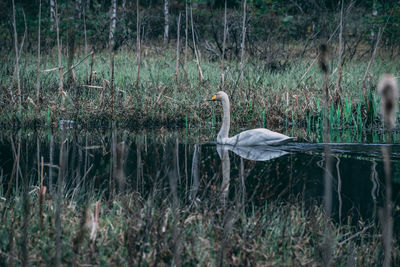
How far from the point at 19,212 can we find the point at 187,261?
53.6 inches

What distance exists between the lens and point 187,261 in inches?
115

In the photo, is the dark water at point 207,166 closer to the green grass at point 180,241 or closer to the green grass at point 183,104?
the green grass at point 180,241

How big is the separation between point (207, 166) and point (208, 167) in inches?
4.0

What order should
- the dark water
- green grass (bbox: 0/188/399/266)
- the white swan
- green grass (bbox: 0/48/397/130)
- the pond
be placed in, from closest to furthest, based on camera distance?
green grass (bbox: 0/188/399/266) → the pond → the dark water → the white swan → green grass (bbox: 0/48/397/130)

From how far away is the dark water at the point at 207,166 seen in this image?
463 cm

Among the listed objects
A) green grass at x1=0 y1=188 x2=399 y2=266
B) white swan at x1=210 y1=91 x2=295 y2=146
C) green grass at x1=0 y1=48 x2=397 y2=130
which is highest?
green grass at x1=0 y1=48 x2=397 y2=130

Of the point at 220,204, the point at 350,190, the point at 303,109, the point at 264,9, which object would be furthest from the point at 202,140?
the point at 264,9

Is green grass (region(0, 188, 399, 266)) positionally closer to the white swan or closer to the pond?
the pond

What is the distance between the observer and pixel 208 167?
22.2 ft

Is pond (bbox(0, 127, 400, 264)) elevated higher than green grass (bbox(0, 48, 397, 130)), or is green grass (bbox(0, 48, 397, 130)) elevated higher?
green grass (bbox(0, 48, 397, 130))

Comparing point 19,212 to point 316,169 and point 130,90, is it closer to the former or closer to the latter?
point 316,169

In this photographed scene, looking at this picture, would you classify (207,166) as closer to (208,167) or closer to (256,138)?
(208,167)

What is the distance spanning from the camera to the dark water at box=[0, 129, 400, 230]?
463 cm

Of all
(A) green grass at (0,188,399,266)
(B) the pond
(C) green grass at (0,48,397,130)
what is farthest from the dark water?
(C) green grass at (0,48,397,130)
